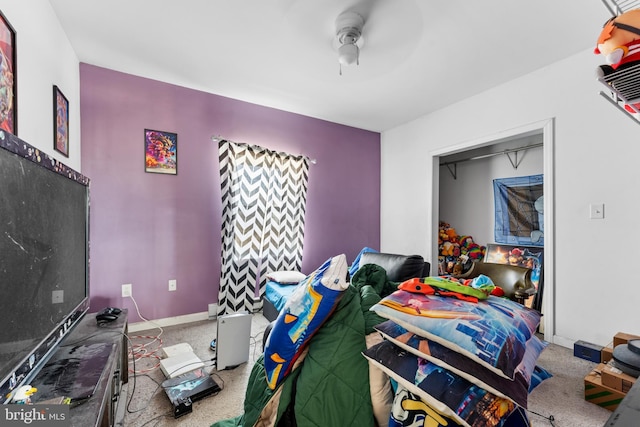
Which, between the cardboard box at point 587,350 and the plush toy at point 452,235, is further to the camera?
the plush toy at point 452,235

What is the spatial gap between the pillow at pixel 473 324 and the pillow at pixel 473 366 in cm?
3

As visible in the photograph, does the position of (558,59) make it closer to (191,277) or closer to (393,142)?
(393,142)

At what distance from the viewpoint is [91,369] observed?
1.00 metres

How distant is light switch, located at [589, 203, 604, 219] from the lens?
2.18 meters

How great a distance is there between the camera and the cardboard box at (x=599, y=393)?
153 cm

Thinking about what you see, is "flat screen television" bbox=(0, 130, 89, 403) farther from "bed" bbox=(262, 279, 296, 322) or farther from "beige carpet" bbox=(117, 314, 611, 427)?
"bed" bbox=(262, 279, 296, 322)

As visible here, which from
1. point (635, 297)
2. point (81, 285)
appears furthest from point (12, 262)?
point (635, 297)

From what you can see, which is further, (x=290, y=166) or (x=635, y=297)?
(x=290, y=166)

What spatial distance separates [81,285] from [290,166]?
2.41 m

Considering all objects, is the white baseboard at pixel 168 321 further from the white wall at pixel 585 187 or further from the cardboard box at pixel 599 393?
the white wall at pixel 585 187

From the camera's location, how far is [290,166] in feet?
11.1

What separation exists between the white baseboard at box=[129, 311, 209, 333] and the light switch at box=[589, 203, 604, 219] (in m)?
3.62

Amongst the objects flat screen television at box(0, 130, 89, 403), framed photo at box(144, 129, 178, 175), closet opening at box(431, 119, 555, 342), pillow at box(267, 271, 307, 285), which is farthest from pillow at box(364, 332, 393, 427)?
framed photo at box(144, 129, 178, 175)

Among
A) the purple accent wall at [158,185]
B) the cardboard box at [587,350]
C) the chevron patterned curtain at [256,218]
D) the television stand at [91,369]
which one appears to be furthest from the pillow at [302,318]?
the cardboard box at [587,350]
